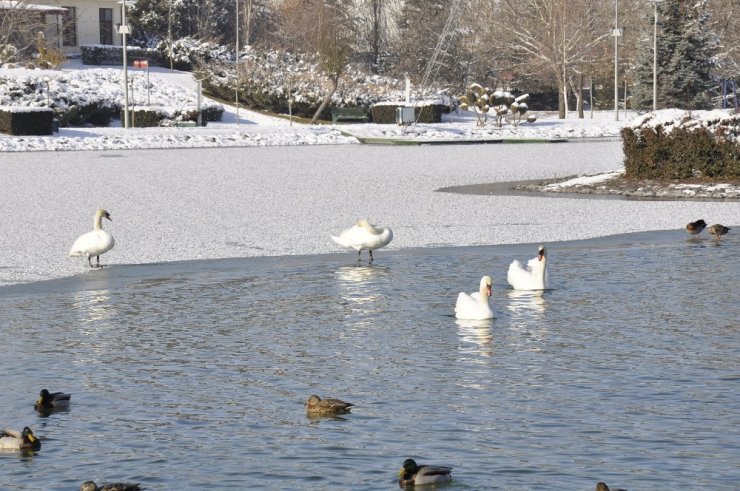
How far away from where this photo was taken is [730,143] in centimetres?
2903

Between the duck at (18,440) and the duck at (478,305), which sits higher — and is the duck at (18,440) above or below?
below

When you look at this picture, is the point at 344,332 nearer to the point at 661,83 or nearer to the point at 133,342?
the point at 133,342

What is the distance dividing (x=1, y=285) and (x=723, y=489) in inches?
424

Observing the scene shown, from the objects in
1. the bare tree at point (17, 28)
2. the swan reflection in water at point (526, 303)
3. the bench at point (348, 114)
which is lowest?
the swan reflection in water at point (526, 303)

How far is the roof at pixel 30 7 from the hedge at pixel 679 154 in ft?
163

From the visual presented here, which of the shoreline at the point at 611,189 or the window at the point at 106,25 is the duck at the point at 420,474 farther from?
the window at the point at 106,25

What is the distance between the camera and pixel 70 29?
268 feet

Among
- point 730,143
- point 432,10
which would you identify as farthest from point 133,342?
point 432,10

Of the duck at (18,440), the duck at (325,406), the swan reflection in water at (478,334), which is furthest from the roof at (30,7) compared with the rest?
the duck at (18,440)

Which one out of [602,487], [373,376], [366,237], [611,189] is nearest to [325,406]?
[373,376]

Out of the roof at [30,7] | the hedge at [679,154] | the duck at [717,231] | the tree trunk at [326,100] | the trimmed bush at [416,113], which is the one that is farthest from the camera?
the roof at [30,7]

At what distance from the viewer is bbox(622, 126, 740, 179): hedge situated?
29.3 metres

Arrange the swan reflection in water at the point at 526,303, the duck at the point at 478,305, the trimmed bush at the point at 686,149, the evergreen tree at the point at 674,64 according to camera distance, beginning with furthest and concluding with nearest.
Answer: the evergreen tree at the point at 674,64, the trimmed bush at the point at 686,149, the swan reflection in water at the point at 526,303, the duck at the point at 478,305

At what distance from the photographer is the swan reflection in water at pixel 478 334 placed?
12386 millimetres
